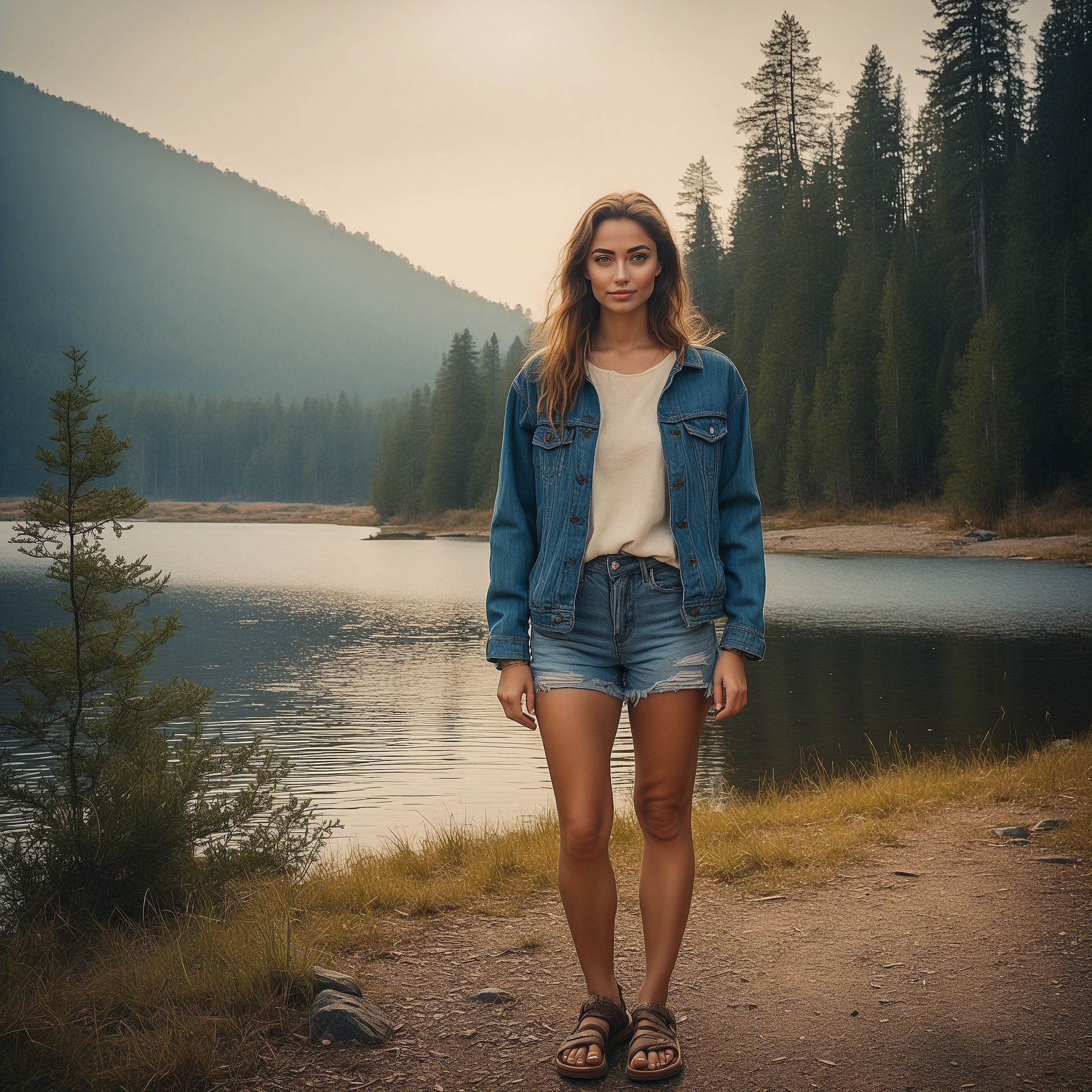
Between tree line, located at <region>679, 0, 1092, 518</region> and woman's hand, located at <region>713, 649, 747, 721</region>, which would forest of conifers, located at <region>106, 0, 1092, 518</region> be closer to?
tree line, located at <region>679, 0, 1092, 518</region>

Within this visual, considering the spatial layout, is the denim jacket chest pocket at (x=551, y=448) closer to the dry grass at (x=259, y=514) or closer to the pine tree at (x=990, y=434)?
the pine tree at (x=990, y=434)

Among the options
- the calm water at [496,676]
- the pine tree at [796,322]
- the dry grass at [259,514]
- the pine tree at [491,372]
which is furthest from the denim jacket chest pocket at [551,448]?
the dry grass at [259,514]

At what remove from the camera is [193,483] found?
141000mm

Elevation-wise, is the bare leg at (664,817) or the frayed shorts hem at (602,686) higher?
the frayed shorts hem at (602,686)

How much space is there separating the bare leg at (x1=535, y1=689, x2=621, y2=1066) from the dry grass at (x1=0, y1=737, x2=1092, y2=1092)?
1010 millimetres

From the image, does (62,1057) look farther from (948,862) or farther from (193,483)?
(193,483)

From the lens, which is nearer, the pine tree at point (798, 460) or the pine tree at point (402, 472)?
the pine tree at point (798, 460)

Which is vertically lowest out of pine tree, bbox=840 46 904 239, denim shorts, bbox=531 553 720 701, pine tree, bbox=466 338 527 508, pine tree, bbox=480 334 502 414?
denim shorts, bbox=531 553 720 701

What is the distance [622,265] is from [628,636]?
3.31 ft

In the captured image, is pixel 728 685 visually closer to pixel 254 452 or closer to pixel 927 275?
pixel 927 275

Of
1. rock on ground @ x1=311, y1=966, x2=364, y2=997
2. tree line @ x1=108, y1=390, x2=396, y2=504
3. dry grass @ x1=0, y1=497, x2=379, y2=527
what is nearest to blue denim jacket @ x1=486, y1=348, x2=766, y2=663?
rock on ground @ x1=311, y1=966, x2=364, y2=997

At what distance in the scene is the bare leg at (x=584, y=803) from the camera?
8.68 feet

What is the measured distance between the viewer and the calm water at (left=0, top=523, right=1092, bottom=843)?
1023 cm

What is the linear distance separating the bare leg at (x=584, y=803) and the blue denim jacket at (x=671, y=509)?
0.20m
